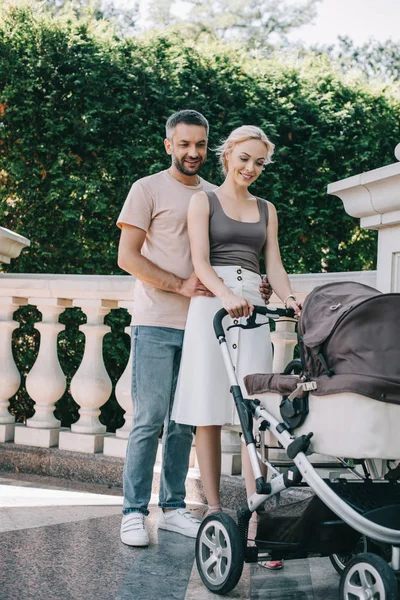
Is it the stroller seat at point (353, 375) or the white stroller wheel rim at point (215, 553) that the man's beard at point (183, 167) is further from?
the white stroller wheel rim at point (215, 553)

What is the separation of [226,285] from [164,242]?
432 mm

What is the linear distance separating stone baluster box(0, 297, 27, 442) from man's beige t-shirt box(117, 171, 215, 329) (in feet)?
5.78

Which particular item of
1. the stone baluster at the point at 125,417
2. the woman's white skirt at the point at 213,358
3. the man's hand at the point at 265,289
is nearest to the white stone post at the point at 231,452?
the stone baluster at the point at 125,417

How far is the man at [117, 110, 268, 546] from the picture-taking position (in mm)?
3596

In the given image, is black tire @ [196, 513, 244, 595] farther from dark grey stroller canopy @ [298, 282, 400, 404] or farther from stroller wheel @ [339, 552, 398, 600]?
dark grey stroller canopy @ [298, 282, 400, 404]

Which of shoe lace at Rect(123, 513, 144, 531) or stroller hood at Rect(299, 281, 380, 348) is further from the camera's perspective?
shoe lace at Rect(123, 513, 144, 531)

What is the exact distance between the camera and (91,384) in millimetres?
4934

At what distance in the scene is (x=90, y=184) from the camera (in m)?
7.78

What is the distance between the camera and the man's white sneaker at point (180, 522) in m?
3.71

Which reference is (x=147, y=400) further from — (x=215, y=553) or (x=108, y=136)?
(x=108, y=136)

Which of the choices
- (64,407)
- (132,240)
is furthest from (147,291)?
(64,407)

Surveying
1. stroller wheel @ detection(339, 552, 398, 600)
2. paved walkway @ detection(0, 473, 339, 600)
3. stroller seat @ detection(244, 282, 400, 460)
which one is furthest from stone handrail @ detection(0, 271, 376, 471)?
stroller wheel @ detection(339, 552, 398, 600)

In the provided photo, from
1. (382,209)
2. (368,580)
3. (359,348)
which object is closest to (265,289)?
(382,209)

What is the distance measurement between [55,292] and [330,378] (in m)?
2.80
